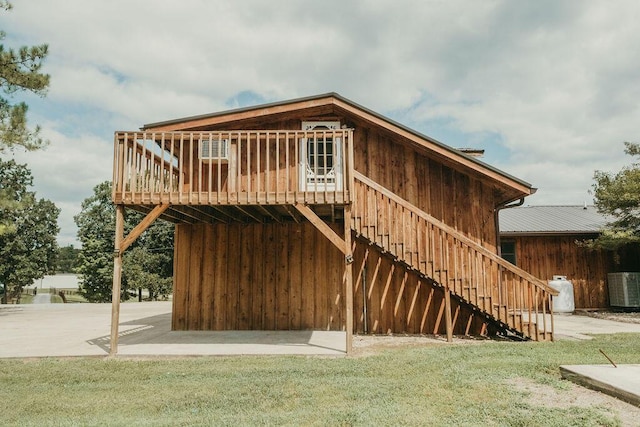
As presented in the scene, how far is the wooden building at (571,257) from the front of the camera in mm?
16359

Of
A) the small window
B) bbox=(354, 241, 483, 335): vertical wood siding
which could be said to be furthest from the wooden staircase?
the small window

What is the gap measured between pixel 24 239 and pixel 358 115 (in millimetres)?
37705

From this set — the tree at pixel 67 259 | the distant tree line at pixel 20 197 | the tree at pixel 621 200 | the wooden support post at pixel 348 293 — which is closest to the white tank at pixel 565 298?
the tree at pixel 621 200

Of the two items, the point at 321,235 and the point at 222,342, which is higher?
→ the point at 321,235

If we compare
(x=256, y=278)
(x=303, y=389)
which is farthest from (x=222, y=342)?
(x=303, y=389)

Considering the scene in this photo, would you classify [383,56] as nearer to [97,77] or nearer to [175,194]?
[175,194]

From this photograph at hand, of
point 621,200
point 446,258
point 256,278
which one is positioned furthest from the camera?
point 621,200

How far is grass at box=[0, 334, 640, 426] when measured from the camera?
4246 millimetres

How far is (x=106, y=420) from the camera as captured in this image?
4.25m

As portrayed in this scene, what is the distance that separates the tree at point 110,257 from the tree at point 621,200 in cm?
3147

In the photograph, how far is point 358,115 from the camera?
10.2 m

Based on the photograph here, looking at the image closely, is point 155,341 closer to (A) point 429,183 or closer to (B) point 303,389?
(B) point 303,389

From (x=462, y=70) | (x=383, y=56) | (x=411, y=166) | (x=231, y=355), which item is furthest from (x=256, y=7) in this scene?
(x=231, y=355)

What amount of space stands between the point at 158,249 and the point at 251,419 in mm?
36003
